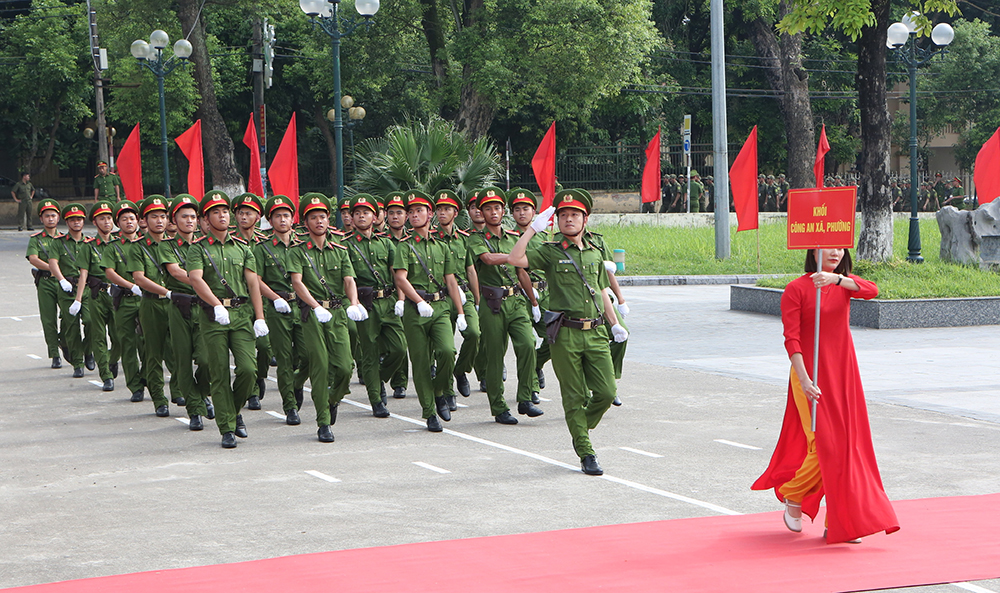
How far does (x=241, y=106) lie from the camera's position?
4325cm

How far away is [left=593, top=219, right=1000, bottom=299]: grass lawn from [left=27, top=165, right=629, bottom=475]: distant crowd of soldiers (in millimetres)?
7321

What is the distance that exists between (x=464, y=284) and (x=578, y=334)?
2.78 metres

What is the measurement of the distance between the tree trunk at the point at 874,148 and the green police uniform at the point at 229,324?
11.7 m

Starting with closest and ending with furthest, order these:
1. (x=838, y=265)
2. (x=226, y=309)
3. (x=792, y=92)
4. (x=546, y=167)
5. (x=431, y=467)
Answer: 1. (x=838, y=265)
2. (x=431, y=467)
3. (x=226, y=309)
4. (x=546, y=167)
5. (x=792, y=92)

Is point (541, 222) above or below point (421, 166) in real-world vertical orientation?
below

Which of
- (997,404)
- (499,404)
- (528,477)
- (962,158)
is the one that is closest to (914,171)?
(997,404)

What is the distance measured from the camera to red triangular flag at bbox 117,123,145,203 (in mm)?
16969

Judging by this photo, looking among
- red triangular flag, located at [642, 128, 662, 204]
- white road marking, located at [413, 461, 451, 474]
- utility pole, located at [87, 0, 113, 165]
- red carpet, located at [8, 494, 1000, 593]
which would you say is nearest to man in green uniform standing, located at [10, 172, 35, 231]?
utility pole, located at [87, 0, 113, 165]

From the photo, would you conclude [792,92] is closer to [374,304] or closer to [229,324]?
[374,304]

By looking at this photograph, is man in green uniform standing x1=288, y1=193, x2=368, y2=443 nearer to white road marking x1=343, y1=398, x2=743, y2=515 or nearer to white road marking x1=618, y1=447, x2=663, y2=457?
white road marking x1=343, y1=398, x2=743, y2=515

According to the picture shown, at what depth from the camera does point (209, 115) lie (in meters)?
33.5

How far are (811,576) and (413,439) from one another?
4.34 m

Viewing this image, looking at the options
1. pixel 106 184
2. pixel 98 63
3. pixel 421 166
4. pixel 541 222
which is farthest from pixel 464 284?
pixel 98 63

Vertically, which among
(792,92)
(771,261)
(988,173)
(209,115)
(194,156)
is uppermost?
(792,92)
